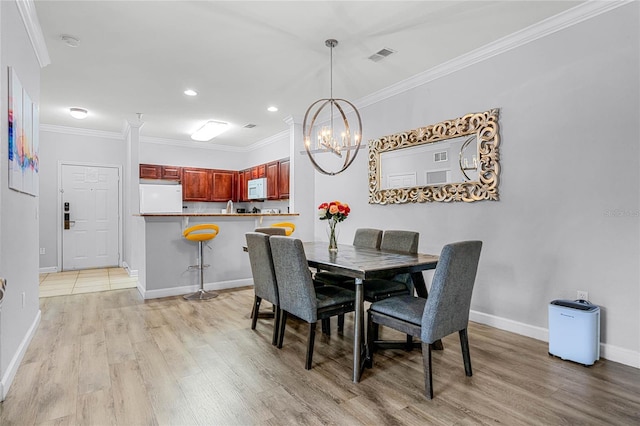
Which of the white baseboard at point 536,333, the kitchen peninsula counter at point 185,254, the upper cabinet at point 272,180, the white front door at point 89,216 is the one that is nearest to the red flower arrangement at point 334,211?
the white baseboard at point 536,333

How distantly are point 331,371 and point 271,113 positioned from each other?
13.6 ft

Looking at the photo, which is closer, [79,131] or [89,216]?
[79,131]

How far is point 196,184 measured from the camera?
24.4ft

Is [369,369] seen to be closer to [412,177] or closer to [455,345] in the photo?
[455,345]

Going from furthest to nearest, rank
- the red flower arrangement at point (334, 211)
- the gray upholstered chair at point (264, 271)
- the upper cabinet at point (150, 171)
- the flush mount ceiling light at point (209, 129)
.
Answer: the upper cabinet at point (150, 171) → the flush mount ceiling light at point (209, 129) → the red flower arrangement at point (334, 211) → the gray upholstered chair at point (264, 271)

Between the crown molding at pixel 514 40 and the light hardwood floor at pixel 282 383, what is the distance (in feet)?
8.50

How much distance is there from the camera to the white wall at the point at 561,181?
254cm

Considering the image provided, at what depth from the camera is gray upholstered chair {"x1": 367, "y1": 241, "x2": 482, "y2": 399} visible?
208 cm

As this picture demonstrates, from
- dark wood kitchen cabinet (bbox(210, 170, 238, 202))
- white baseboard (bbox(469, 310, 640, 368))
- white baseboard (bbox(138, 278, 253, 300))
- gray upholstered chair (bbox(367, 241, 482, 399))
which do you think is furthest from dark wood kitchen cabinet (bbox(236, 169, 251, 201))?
gray upholstered chair (bbox(367, 241, 482, 399))

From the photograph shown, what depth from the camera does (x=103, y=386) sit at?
2.21 metres

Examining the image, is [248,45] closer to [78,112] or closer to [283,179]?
[283,179]

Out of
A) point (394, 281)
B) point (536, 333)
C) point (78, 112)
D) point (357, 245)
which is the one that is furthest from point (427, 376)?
point (78, 112)

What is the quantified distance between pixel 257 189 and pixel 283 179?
94 cm

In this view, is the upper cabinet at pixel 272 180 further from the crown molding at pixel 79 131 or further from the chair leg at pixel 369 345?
the chair leg at pixel 369 345
